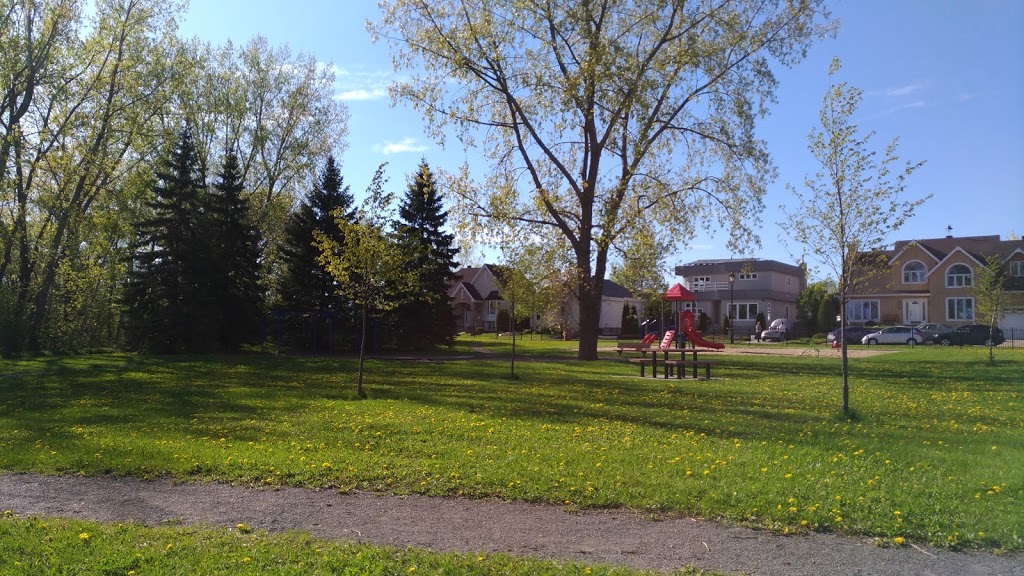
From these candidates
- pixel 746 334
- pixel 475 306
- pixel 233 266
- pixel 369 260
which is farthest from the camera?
pixel 475 306

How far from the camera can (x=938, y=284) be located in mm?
57750

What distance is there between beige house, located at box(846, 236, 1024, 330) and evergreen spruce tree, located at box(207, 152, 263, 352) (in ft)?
145

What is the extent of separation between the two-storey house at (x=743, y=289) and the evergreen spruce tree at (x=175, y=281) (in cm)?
4326

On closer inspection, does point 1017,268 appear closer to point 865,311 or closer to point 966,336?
point 865,311

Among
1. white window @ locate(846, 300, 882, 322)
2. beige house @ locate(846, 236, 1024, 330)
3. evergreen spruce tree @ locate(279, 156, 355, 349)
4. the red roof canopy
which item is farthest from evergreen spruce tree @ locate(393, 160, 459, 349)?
white window @ locate(846, 300, 882, 322)

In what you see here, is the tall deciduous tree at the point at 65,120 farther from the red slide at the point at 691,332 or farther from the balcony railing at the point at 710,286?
the balcony railing at the point at 710,286

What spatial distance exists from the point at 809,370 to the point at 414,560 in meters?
23.0

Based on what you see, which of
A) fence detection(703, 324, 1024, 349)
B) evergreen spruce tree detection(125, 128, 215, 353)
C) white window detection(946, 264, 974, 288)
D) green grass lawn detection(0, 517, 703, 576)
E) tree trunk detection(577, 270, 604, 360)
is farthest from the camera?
white window detection(946, 264, 974, 288)

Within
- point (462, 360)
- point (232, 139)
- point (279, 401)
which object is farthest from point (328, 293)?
point (279, 401)

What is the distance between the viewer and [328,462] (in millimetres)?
8781

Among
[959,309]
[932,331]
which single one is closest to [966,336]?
[932,331]

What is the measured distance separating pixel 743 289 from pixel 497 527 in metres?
62.4

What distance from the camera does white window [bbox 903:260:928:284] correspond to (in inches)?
2377

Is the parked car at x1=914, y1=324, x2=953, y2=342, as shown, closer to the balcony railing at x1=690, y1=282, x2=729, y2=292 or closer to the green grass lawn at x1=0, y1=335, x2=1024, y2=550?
the balcony railing at x1=690, y1=282, x2=729, y2=292
